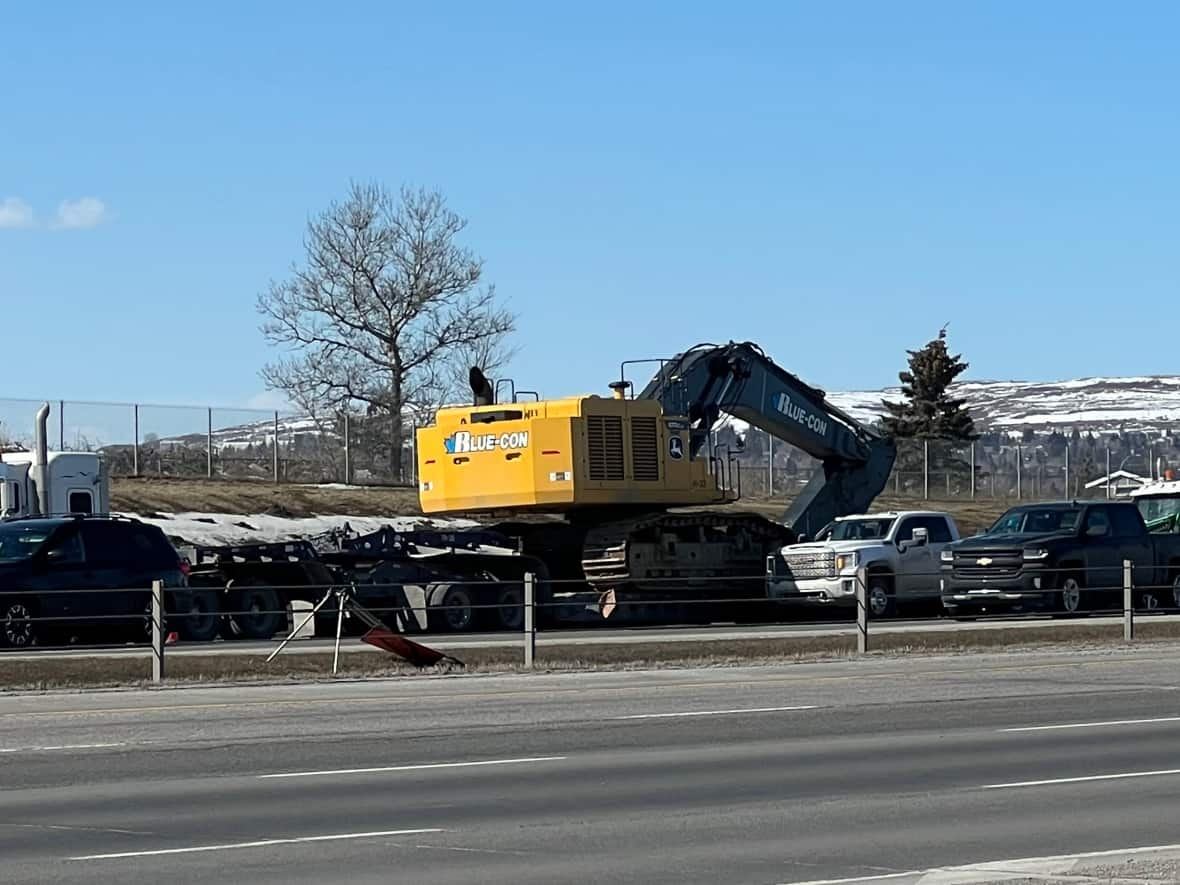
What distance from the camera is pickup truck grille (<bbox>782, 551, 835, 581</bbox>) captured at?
119 ft

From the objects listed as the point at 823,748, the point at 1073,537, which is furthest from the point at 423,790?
the point at 1073,537

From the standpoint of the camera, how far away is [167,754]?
16344 mm

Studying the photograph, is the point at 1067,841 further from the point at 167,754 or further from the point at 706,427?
the point at 706,427

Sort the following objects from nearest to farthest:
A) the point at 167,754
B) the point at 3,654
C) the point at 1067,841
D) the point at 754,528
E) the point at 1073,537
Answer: the point at 1067,841
the point at 167,754
the point at 3,654
the point at 1073,537
the point at 754,528

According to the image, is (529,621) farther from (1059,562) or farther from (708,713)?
(1059,562)

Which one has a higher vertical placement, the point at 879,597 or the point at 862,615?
the point at 862,615

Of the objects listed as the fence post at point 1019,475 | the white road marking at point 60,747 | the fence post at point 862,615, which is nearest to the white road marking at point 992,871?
the white road marking at point 60,747

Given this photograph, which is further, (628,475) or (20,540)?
(628,475)

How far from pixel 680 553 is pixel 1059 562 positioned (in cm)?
675

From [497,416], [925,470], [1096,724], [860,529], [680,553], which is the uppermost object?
[497,416]

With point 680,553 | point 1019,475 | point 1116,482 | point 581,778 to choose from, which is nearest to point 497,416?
point 680,553

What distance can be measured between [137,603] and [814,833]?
58.6 feet

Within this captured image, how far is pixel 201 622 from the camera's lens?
31172mm

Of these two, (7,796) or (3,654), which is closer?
(7,796)
